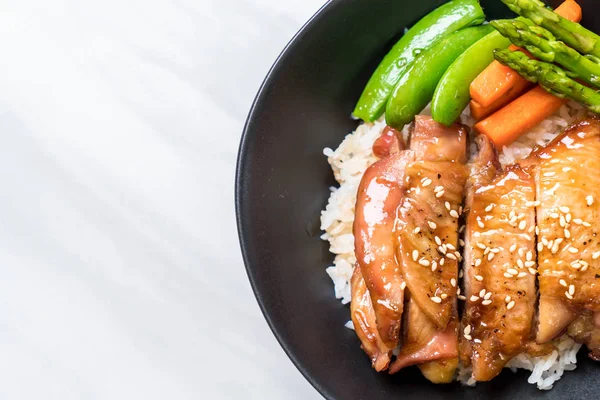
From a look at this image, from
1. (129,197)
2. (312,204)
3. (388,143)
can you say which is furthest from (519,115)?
(129,197)

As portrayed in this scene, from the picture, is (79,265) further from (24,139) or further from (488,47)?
(488,47)

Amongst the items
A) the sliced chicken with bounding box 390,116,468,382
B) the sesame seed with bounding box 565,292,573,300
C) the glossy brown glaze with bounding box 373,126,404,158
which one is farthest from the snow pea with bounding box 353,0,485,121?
the sesame seed with bounding box 565,292,573,300

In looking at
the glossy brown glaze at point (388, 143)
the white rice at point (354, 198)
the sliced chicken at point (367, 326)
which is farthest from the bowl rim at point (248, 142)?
the glossy brown glaze at point (388, 143)

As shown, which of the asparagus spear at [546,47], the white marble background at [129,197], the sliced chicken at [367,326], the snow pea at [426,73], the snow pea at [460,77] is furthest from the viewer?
the white marble background at [129,197]

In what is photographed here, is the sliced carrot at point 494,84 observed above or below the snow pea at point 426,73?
below

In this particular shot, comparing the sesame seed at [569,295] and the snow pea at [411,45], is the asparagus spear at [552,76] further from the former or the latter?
the sesame seed at [569,295]

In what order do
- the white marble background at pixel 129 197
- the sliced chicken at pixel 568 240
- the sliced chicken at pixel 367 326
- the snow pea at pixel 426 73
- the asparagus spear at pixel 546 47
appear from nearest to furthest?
1. the sliced chicken at pixel 568 240
2. the asparagus spear at pixel 546 47
3. the sliced chicken at pixel 367 326
4. the snow pea at pixel 426 73
5. the white marble background at pixel 129 197

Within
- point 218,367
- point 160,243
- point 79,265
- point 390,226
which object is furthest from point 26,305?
point 390,226
